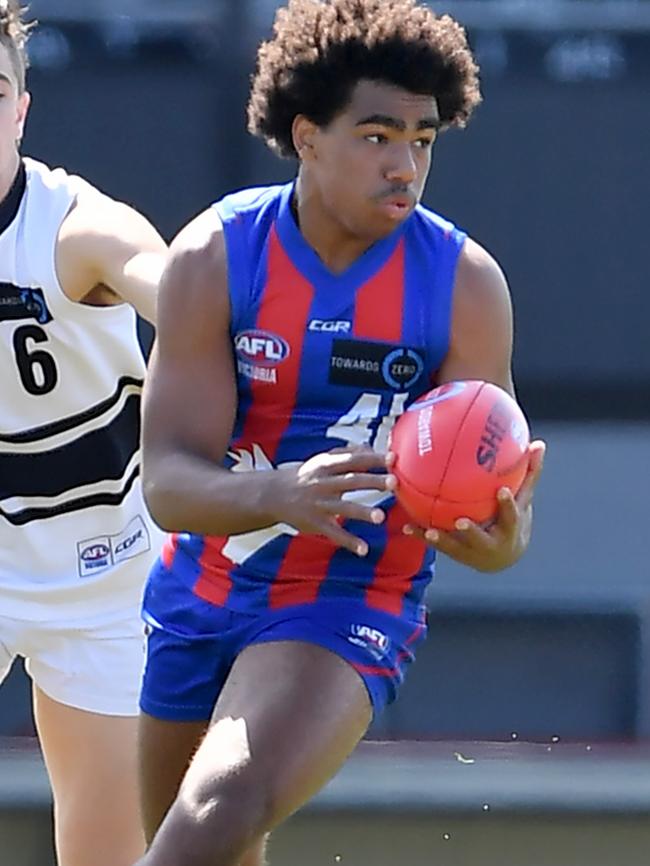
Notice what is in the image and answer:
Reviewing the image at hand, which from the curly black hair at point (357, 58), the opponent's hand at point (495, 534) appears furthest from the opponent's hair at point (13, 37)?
the opponent's hand at point (495, 534)

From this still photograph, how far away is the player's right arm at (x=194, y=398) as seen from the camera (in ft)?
9.23

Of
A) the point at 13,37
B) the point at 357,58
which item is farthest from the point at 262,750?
the point at 13,37

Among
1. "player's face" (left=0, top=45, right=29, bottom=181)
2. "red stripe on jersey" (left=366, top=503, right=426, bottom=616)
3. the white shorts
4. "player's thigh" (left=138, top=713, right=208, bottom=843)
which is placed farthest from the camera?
the white shorts

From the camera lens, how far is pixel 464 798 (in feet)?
15.0

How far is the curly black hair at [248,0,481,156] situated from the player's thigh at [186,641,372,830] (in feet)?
2.52

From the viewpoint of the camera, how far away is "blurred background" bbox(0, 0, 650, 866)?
179 inches

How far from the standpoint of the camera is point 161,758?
3.11 metres

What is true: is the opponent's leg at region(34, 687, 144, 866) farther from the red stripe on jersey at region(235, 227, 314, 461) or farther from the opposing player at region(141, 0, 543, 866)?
the red stripe on jersey at region(235, 227, 314, 461)

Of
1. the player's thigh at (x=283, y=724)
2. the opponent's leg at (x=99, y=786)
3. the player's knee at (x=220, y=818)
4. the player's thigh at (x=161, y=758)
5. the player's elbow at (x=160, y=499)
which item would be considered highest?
the player's elbow at (x=160, y=499)

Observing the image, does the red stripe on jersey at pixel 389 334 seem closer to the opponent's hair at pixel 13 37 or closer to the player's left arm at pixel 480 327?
the player's left arm at pixel 480 327

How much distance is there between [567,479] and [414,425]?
1.95 metres

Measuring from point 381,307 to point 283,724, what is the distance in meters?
0.61

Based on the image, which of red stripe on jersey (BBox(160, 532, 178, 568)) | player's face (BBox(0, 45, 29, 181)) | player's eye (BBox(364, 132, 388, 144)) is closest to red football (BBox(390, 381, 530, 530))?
player's eye (BBox(364, 132, 388, 144))

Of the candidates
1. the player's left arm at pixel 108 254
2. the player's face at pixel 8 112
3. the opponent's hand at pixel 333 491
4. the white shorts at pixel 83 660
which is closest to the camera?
the opponent's hand at pixel 333 491
